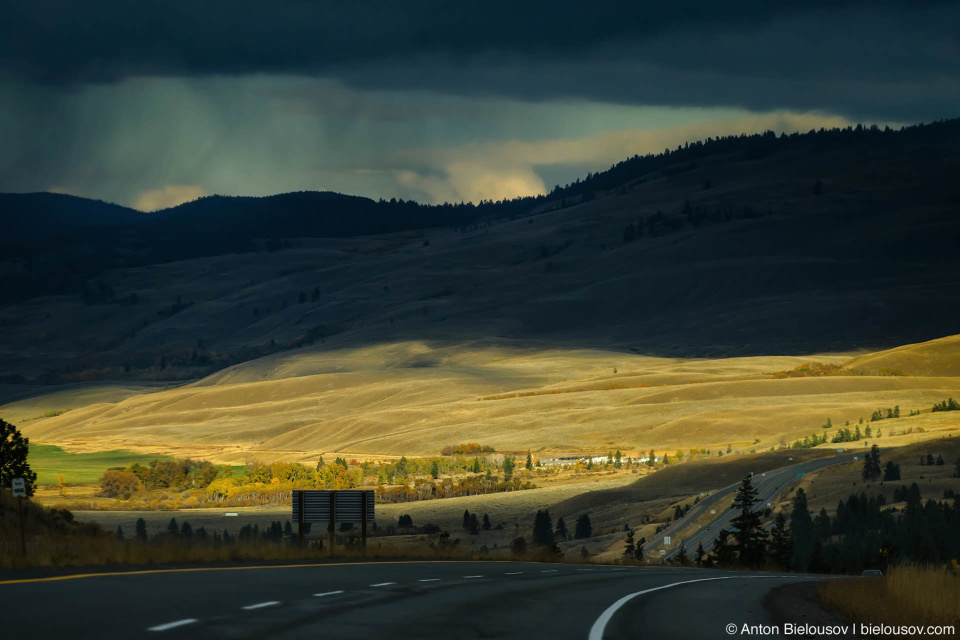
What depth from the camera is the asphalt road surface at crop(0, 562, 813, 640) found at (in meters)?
11.4

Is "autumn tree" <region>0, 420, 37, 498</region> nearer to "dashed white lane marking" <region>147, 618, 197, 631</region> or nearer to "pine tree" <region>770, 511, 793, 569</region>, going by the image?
"pine tree" <region>770, 511, 793, 569</region>

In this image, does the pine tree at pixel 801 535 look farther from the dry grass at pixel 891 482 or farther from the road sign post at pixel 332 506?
the road sign post at pixel 332 506

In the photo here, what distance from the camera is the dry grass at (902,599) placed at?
13.8 m

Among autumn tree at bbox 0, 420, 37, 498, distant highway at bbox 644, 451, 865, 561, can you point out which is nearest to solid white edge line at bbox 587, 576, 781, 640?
distant highway at bbox 644, 451, 865, 561

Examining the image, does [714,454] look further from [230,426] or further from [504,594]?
[504,594]

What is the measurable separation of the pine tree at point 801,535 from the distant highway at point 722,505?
376cm

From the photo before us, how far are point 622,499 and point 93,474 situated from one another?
62.0 m

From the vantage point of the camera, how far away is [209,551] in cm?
2256

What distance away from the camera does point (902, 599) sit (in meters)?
15.1

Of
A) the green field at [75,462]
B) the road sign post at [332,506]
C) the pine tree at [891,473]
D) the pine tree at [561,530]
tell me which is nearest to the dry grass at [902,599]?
the road sign post at [332,506]

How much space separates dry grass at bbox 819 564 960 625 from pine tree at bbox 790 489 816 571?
29.1 meters

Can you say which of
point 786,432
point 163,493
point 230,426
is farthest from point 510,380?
point 163,493

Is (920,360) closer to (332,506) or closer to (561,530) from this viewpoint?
(561,530)

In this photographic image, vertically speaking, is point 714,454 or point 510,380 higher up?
point 510,380
